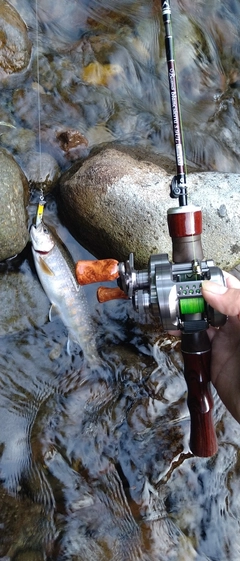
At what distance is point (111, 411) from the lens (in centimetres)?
401

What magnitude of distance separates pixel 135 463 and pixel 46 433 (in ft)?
2.52

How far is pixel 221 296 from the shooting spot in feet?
7.41

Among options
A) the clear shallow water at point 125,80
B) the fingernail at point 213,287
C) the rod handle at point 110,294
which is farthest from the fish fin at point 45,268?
the fingernail at point 213,287

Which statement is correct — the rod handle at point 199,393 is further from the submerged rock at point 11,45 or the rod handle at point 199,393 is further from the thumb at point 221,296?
the submerged rock at point 11,45

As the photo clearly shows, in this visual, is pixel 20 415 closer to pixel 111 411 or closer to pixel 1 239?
pixel 111 411

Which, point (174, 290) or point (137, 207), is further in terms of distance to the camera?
point (137, 207)

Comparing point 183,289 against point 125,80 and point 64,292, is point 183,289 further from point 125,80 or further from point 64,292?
point 125,80

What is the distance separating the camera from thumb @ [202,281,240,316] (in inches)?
89.0

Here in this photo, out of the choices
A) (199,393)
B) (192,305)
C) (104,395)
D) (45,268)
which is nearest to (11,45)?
(45,268)

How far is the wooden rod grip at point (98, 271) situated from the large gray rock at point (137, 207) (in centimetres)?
162

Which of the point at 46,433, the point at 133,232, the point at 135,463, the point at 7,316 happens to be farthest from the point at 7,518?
the point at 133,232

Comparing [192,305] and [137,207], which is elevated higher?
[137,207]

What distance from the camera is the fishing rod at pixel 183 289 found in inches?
92.1

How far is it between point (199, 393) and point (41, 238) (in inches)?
80.3
